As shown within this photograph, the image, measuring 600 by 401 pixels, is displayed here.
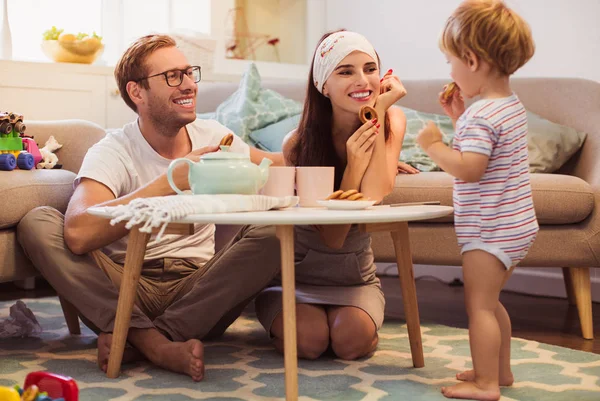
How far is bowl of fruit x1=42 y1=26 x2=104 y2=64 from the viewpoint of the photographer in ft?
11.8

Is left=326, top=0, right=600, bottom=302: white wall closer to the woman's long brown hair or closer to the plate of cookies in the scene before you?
the woman's long brown hair

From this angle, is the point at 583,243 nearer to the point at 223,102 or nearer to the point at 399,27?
the point at 223,102

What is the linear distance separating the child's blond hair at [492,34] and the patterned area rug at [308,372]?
0.70 meters

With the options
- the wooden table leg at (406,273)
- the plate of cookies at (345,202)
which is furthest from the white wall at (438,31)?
the plate of cookies at (345,202)

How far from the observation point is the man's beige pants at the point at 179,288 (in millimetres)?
1975

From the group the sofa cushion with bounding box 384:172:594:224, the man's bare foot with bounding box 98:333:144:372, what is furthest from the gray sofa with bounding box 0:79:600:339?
the man's bare foot with bounding box 98:333:144:372

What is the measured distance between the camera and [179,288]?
6.89 ft

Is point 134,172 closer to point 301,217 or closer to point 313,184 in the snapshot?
point 313,184

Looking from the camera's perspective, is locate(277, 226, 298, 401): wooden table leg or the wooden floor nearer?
locate(277, 226, 298, 401): wooden table leg

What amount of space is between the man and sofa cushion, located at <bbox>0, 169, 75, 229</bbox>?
0.16ft

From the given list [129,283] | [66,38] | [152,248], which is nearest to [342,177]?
[152,248]

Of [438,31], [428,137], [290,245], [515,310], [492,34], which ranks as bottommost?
[515,310]

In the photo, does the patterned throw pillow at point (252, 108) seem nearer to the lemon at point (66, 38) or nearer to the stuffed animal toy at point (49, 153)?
the stuffed animal toy at point (49, 153)

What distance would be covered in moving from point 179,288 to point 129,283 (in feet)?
1.03
